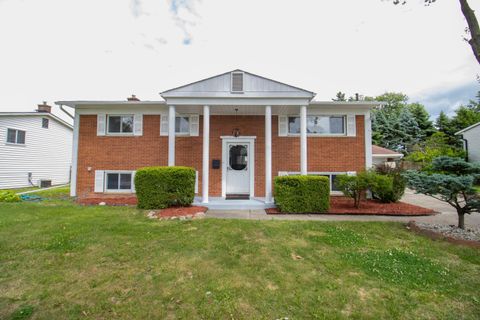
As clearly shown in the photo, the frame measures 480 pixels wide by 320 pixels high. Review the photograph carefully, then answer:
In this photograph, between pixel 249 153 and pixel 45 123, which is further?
pixel 45 123

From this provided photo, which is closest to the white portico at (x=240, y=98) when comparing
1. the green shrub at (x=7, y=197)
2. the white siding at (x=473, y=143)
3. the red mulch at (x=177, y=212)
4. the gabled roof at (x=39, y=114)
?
the red mulch at (x=177, y=212)

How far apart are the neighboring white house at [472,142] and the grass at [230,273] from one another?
1758 cm

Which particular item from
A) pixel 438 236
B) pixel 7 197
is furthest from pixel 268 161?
pixel 7 197

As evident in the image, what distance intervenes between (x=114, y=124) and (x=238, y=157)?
18.6 feet

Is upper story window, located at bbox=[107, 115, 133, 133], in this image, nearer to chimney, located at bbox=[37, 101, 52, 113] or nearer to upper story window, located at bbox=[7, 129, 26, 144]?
upper story window, located at bbox=[7, 129, 26, 144]

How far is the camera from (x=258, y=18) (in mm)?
8297

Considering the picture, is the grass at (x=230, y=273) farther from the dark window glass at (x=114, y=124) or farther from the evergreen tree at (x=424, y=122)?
the evergreen tree at (x=424, y=122)

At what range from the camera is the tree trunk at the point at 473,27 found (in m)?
4.36

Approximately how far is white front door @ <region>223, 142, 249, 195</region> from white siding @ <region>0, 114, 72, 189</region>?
13989mm

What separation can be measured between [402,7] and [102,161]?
11.7 metres

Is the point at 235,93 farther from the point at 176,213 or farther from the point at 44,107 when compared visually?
the point at 44,107

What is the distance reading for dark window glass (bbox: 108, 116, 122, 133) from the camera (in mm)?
9500

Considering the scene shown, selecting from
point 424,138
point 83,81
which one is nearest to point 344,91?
point 424,138

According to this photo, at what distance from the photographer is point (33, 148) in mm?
14477
